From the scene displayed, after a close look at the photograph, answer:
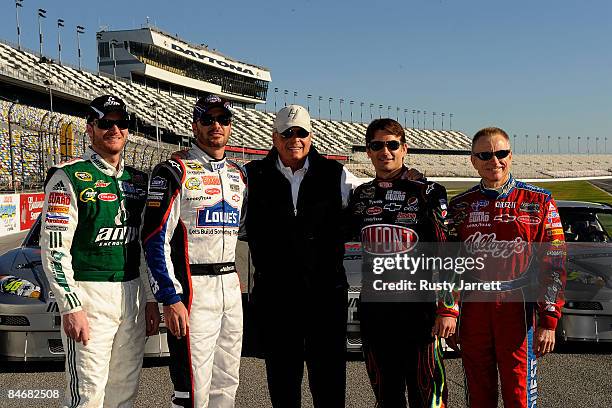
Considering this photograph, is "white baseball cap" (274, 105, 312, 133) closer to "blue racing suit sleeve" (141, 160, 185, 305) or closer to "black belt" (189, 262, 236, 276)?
"blue racing suit sleeve" (141, 160, 185, 305)

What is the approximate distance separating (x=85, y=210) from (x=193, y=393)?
3.55 feet

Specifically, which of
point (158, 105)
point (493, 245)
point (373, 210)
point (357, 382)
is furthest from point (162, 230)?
point (158, 105)

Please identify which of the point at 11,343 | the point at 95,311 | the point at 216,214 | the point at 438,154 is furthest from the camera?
the point at 438,154

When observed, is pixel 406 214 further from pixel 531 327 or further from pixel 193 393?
pixel 193 393

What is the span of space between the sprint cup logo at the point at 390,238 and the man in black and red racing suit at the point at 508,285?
0.28 meters

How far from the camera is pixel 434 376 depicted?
2902mm

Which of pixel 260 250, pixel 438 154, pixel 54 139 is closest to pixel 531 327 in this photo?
pixel 260 250

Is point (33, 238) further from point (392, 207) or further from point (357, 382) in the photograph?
point (392, 207)

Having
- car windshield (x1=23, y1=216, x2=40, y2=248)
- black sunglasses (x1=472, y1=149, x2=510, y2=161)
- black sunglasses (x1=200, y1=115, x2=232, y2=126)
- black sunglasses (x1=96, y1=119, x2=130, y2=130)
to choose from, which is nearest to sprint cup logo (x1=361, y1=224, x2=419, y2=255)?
black sunglasses (x1=472, y1=149, x2=510, y2=161)

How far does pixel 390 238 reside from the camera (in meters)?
3.04

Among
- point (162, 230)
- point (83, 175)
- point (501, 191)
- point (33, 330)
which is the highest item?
point (83, 175)

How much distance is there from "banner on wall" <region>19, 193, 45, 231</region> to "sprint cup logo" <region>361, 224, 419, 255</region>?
15.8 meters

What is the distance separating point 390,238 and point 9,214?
593 inches

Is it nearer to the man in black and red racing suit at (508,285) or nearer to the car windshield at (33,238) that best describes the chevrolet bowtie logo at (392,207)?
the man in black and red racing suit at (508,285)
